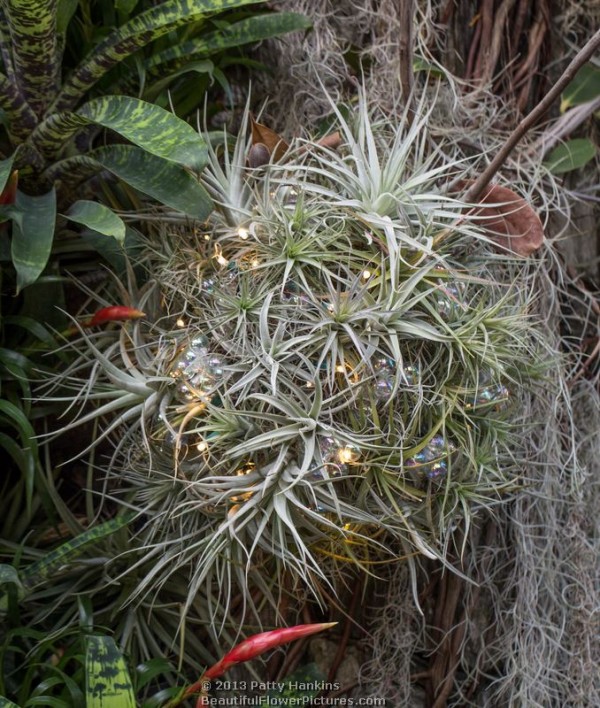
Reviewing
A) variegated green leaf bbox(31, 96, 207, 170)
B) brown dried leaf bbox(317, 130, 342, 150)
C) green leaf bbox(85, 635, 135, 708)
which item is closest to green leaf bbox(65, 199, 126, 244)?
variegated green leaf bbox(31, 96, 207, 170)

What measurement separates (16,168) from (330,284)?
1.72 feet

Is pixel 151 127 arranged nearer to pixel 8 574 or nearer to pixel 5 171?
pixel 5 171

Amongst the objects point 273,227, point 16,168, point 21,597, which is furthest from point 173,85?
point 21,597

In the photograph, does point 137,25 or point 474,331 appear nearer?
point 474,331

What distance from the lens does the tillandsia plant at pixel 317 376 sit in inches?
35.9

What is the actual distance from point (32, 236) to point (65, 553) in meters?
0.45

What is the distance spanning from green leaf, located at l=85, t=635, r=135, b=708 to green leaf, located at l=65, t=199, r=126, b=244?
54 centimetres

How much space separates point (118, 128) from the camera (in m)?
1.05

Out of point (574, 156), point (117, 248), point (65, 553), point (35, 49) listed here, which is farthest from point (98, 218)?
point (574, 156)

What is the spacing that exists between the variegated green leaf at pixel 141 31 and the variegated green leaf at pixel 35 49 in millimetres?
39

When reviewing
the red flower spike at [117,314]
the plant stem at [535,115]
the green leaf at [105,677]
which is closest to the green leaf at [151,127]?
the red flower spike at [117,314]

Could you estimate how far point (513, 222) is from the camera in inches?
44.3

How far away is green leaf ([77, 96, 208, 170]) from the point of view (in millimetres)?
998

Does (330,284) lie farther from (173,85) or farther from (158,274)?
(173,85)
